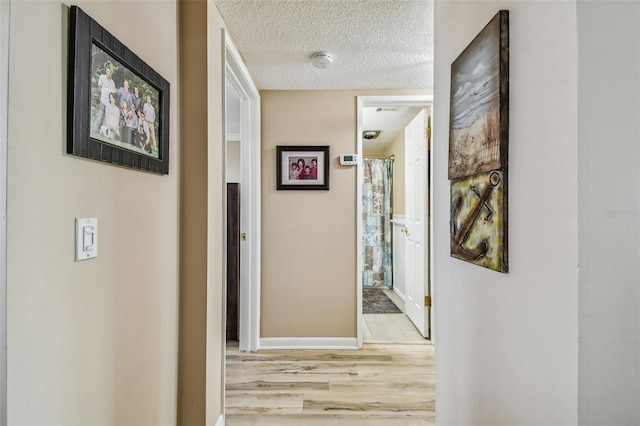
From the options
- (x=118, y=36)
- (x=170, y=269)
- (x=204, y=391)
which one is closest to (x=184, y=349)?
(x=204, y=391)

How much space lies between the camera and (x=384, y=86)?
2.75 m

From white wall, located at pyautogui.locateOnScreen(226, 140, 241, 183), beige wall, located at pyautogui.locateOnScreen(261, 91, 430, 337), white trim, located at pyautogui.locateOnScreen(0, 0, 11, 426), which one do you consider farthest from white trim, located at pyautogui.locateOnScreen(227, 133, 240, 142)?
white trim, located at pyautogui.locateOnScreen(0, 0, 11, 426)

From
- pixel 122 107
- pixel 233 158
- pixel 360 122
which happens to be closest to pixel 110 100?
pixel 122 107

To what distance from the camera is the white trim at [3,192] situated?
2.10ft

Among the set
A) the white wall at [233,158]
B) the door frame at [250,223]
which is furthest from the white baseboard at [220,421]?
the white wall at [233,158]

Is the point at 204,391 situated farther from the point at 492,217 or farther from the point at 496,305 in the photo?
the point at 492,217

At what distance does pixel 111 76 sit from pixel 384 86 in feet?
7.30

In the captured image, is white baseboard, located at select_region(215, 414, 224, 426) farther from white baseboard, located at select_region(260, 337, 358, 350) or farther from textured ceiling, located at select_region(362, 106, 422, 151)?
textured ceiling, located at select_region(362, 106, 422, 151)

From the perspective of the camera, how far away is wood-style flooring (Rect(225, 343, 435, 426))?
191 cm

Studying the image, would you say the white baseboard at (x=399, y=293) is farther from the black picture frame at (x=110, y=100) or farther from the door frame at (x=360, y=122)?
the black picture frame at (x=110, y=100)

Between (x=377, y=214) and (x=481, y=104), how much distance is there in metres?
3.99

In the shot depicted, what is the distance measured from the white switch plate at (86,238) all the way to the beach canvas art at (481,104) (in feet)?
3.88

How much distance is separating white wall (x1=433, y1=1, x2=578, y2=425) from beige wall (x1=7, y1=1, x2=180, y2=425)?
118cm

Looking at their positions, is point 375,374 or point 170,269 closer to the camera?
point 170,269
